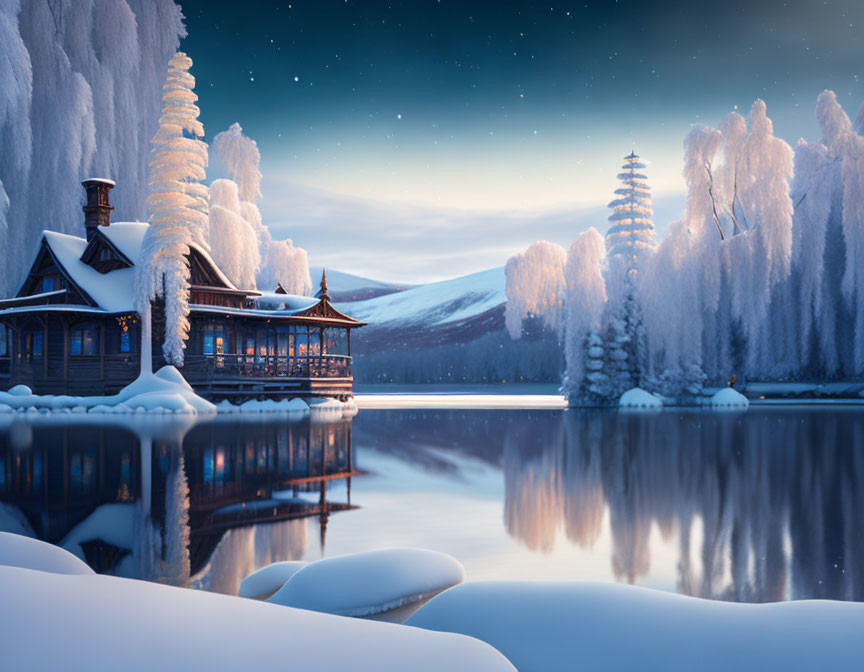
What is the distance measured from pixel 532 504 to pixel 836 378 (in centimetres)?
2790

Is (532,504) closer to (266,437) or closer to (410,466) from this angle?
(410,466)

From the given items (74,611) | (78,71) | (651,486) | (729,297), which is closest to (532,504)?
(651,486)

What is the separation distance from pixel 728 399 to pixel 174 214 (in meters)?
24.0

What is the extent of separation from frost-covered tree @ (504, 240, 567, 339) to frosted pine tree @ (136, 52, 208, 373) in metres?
14.0

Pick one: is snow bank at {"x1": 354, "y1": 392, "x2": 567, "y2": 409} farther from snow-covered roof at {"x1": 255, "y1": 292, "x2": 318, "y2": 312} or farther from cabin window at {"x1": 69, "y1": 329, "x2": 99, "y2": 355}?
cabin window at {"x1": 69, "y1": 329, "x2": 99, "y2": 355}

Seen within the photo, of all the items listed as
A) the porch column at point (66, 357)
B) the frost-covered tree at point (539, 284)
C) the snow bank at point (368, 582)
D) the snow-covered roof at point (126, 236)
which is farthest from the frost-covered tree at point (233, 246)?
the snow bank at point (368, 582)

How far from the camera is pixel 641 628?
3.00 meters

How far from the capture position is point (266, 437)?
15.2 meters

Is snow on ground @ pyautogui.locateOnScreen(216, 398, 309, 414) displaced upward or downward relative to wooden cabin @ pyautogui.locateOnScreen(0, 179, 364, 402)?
downward

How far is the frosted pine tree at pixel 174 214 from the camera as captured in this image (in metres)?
25.3

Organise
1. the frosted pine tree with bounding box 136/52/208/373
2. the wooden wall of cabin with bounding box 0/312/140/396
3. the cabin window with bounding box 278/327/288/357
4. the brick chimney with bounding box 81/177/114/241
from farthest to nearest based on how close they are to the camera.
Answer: the cabin window with bounding box 278/327/288/357 < the brick chimney with bounding box 81/177/114/241 < the wooden wall of cabin with bounding box 0/312/140/396 < the frosted pine tree with bounding box 136/52/208/373

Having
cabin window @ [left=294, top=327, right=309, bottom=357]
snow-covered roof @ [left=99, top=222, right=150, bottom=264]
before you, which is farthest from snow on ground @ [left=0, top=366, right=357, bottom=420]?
cabin window @ [left=294, top=327, right=309, bottom=357]

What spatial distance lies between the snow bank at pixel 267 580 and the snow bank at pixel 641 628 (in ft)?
3.96

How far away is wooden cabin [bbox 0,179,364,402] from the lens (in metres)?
28.0
